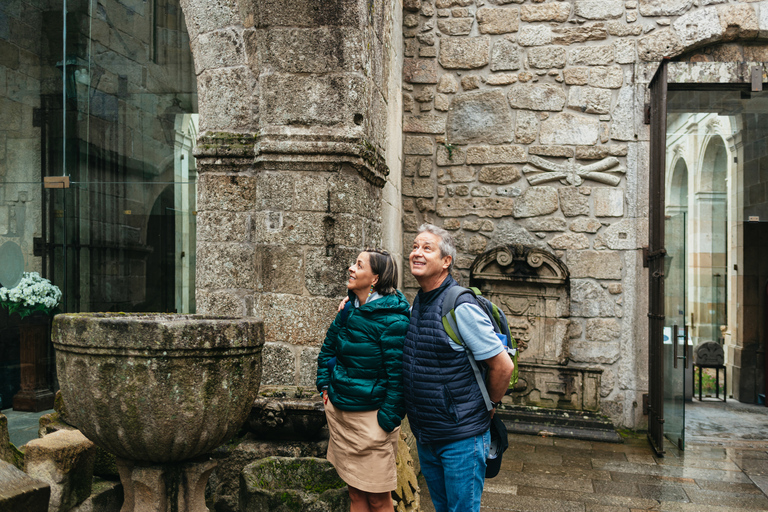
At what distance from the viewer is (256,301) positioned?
3.38 meters

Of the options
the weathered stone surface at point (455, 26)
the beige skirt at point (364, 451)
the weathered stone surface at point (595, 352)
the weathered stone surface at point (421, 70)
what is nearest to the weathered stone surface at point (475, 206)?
the weathered stone surface at point (421, 70)

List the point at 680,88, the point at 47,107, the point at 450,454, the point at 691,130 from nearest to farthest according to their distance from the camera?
the point at 450,454, the point at 47,107, the point at 680,88, the point at 691,130

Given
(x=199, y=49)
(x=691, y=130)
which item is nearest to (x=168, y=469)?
(x=199, y=49)

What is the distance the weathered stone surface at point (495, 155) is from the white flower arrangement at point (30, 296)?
12.2ft

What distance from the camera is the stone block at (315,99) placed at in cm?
329

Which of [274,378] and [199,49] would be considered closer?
[274,378]

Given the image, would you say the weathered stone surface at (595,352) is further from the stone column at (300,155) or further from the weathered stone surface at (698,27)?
the stone column at (300,155)

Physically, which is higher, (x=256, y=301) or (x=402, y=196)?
(x=402, y=196)

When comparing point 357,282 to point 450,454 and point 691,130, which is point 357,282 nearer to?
point 450,454

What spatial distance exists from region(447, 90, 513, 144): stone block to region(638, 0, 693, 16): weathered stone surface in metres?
1.44

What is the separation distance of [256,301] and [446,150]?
2.96 m

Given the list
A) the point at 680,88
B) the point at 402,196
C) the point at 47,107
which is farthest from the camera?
the point at 402,196

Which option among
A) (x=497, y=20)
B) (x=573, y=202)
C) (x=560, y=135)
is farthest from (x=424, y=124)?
(x=573, y=202)

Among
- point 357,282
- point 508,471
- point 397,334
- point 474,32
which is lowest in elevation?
point 508,471
